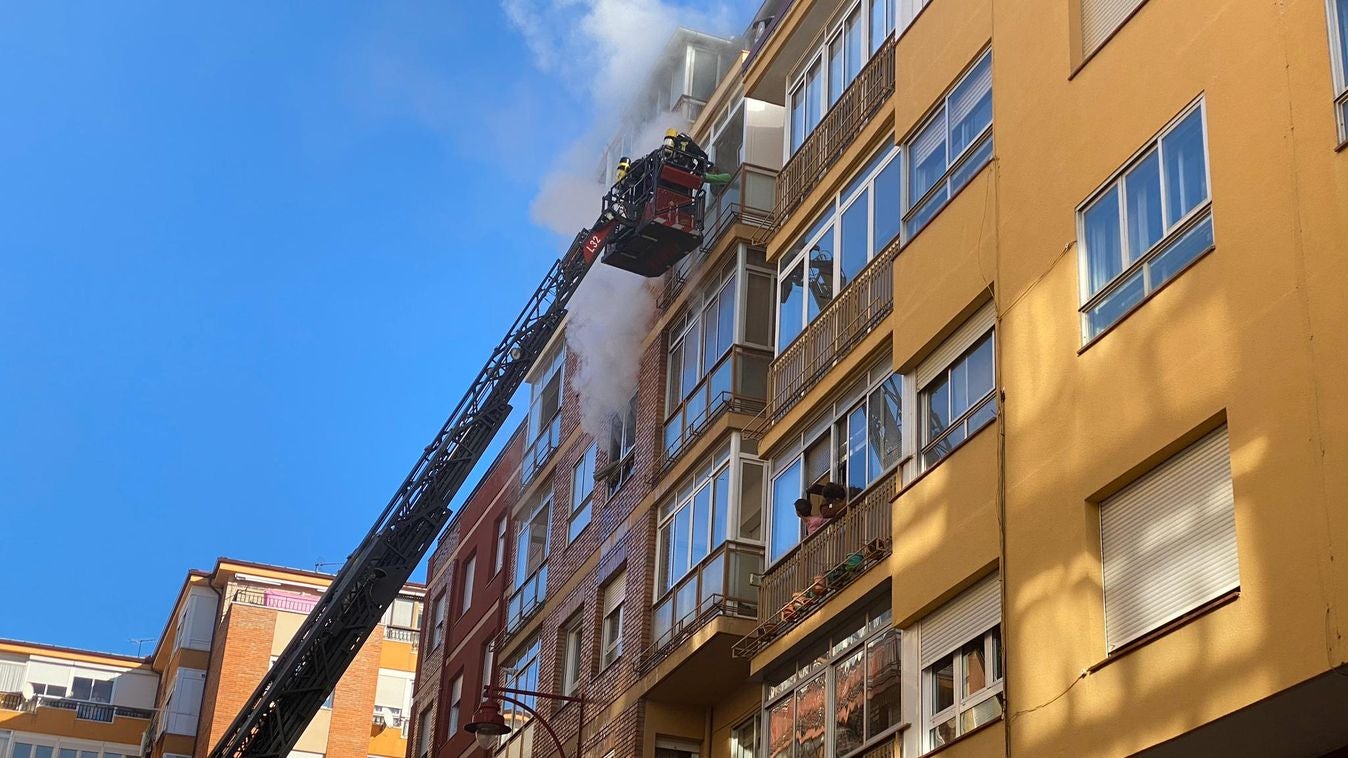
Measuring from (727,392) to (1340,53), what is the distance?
41.9ft

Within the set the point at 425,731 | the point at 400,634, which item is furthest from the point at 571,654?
the point at 400,634

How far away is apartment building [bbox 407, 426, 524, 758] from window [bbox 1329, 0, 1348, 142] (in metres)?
24.5

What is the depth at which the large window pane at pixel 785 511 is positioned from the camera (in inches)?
835

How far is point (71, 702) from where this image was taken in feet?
217

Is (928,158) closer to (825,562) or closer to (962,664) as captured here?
(825,562)

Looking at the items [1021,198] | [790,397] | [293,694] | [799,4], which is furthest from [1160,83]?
[293,694]

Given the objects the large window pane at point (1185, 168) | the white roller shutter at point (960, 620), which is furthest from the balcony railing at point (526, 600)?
the large window pane at point (1185, 168)

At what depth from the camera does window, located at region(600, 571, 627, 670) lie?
27344 millimetres

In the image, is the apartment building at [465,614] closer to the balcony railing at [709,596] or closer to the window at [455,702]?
the window at [455,702]

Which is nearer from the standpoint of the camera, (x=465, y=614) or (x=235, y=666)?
(x=465, y=614)

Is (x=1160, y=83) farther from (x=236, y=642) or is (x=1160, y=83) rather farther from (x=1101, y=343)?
(x=236, y=642)

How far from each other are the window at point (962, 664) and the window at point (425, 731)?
23075 millimetres

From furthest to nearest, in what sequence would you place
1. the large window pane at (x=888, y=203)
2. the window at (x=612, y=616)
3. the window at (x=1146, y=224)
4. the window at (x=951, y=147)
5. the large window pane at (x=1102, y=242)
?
the window at (x=612, y=616) → the large window pane at (x=888, y=203) → the window at (x=951, y=147) → the large window pane at (x=1102, y=242) → the window at (x=1146, y=224)

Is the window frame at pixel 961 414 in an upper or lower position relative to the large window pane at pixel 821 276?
lower
